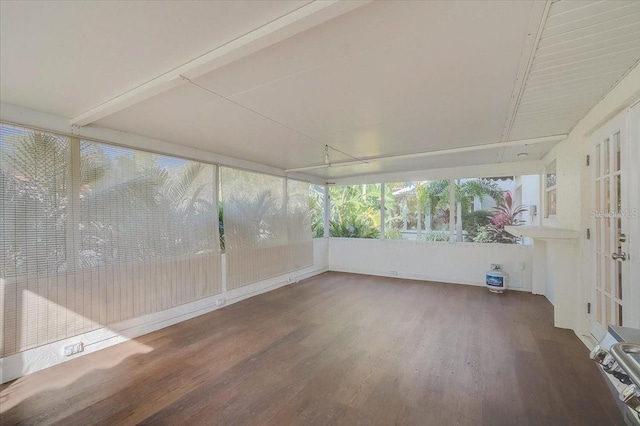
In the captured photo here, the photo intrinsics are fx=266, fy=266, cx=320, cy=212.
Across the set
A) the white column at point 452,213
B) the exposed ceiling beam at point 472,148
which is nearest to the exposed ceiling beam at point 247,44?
the exposed ceiling beam at point 472,148

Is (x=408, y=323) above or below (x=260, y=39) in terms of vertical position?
below

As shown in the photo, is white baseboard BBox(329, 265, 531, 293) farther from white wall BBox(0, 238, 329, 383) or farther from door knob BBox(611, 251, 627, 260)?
door knob BBox(611, 251, 627, 260)

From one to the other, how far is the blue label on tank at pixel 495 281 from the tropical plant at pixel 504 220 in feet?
2.91

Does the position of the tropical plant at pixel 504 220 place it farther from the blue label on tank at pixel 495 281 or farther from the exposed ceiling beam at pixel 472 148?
the exposed ceiling beam at pixel 472 148

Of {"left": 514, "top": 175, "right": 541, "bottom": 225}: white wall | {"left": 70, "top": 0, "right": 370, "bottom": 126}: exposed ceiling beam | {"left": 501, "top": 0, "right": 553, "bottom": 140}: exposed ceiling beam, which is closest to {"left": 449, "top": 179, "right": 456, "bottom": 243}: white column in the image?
{"left": 514, "top": 175, "right": 541, "bottom": 225}: white wall

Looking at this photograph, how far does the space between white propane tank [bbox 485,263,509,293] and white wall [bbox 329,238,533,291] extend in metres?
0.35

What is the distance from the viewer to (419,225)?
621 cm

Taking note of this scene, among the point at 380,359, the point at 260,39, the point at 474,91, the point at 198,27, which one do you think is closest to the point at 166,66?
the point at 198,27

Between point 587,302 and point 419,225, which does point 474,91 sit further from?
point 419,225

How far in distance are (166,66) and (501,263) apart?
19.8 feet

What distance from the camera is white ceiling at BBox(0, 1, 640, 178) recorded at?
1313 millimetres

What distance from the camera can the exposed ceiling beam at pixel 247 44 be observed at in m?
1.21

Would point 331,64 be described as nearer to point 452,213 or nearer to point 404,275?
point 452,213

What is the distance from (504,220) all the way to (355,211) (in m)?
3.29
